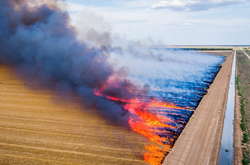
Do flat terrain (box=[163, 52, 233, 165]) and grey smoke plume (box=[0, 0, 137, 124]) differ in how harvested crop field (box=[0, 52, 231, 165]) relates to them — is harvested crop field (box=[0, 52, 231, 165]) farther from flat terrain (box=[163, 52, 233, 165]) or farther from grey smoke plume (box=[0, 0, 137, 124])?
grey smoke plume (box=[0, 0, 137, 124])

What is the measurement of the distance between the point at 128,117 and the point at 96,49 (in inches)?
763

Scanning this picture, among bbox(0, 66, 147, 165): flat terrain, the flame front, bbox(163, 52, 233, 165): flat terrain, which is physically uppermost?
bbox(163, 52, 233, 165): flat terrain

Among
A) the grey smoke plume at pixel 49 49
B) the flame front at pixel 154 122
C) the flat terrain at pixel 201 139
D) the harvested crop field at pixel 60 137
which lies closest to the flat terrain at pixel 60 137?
the harvested crop field at pixel 60 137

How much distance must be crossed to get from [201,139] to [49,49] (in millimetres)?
31937

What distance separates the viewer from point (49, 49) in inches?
1655

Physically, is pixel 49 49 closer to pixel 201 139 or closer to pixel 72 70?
pixel 72 70

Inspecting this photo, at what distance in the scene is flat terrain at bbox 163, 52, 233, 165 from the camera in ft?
64.1

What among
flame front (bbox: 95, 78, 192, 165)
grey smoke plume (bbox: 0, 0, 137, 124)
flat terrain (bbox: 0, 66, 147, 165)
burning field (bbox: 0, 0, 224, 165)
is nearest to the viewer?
flat terrain (bbox: 0, 66, 147, 165)

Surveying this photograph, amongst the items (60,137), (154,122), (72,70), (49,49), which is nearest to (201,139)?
(154,122)

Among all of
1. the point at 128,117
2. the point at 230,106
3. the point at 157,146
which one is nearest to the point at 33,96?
the point at 128,117

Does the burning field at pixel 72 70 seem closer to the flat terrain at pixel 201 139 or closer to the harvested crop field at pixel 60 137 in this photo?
the flat terrain at pixel 201 139

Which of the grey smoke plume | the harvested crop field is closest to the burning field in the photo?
the grey smoke plume

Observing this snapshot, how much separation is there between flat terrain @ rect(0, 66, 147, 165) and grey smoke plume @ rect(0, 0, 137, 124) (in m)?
7.35

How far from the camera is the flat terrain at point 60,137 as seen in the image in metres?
18.8
